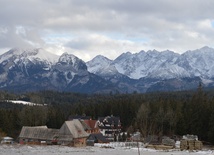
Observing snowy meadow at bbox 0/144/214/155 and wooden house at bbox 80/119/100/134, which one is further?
wooden house at bbox 80/119/100/134

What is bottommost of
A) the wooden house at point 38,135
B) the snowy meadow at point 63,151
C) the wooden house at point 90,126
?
the snowy meadow at point 63,151

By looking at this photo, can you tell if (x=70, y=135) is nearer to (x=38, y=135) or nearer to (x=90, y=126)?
(x=38, y=135)

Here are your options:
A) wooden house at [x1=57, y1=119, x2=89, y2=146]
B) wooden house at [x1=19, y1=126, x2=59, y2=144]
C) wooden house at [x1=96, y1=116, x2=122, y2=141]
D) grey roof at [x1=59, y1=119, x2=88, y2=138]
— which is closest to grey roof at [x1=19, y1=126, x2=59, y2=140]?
wooden house at [x1=19, y1=126, x2=59, y2=144]

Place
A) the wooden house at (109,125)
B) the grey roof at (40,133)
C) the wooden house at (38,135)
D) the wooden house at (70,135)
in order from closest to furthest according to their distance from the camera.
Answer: the wooden house at (70,135), the wooden house at (38,135), the grey roof at (40,133), the wooden house at (109,125)

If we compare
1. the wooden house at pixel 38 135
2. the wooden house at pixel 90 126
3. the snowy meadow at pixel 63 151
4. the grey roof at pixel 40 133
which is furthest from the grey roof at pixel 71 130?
the snowy meadow at pixel 63 151

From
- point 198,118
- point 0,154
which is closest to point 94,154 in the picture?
point 0,154

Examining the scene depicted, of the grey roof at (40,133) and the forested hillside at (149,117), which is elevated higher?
the forested hillside at (149,117)

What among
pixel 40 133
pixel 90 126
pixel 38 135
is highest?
Result: pixel 90 126

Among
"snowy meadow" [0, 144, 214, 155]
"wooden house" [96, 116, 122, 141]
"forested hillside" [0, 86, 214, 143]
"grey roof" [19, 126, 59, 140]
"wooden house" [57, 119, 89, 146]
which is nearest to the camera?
"snowy meadow" [0, 144, 214, 155]

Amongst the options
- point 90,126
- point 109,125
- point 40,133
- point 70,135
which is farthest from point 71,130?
point 109,125

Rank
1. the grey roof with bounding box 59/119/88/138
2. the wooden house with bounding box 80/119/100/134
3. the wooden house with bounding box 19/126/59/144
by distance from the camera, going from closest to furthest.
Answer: the grey roof with bounding box 59/119/88/138
the wooden house with bounding box 19/126/59/144
the wooden house with bounding box 80/119/100/134

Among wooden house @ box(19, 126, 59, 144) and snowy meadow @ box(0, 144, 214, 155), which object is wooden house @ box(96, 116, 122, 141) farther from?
snowy meadow @ box(0, 144, 214, 155)

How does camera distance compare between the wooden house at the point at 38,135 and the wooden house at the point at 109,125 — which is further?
the wooden house at the point at 109,125

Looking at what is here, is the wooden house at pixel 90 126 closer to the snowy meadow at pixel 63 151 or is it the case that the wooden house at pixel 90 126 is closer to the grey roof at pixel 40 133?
the grey roof at pixel 40 133
